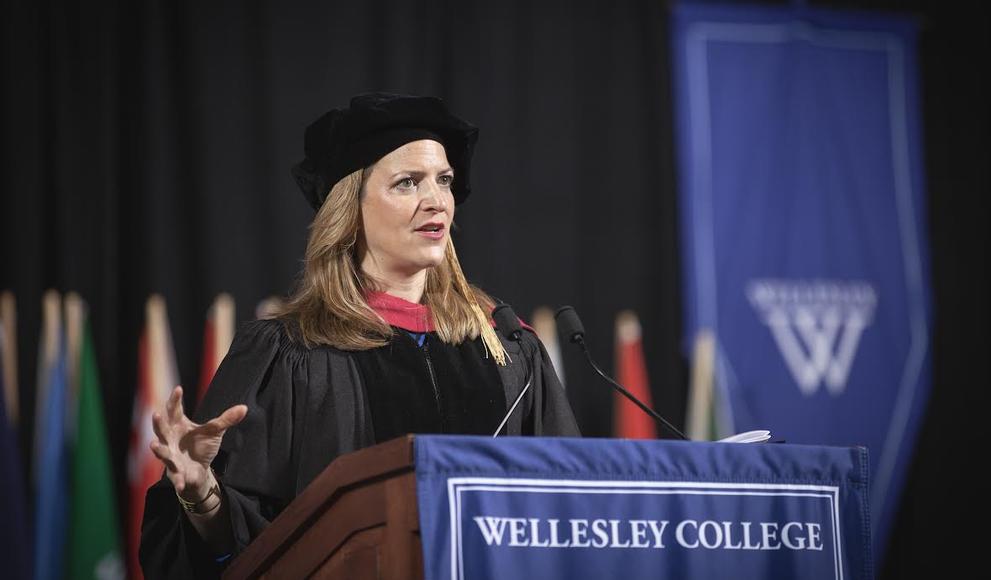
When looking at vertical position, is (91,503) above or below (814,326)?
below

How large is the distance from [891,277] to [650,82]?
4.62 ft

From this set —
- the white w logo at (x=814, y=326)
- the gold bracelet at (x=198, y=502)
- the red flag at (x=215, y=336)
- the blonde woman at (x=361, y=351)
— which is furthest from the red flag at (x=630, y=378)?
the gold bracelet at (x=198, y=502)

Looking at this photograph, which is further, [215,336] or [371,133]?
[215,336]

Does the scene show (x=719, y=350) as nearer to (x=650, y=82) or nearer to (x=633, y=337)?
(x=633, y=337)

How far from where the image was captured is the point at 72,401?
13.0ft

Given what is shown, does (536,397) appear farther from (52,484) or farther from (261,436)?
(52,484)

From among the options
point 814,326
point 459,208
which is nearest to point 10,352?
point 459,208

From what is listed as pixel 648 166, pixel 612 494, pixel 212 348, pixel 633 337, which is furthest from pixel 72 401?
pixel 612 494

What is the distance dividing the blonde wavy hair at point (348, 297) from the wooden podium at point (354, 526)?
0.68m

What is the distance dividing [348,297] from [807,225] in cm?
297

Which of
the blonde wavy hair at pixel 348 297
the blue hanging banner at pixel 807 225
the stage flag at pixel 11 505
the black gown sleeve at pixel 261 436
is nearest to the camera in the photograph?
the black gown sleeve at pixel 261 436

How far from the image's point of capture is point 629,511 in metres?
1.63

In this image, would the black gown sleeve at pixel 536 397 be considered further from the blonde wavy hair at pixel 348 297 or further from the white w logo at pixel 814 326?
the white w logo at pixel 814 326

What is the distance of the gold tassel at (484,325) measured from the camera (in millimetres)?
2684
